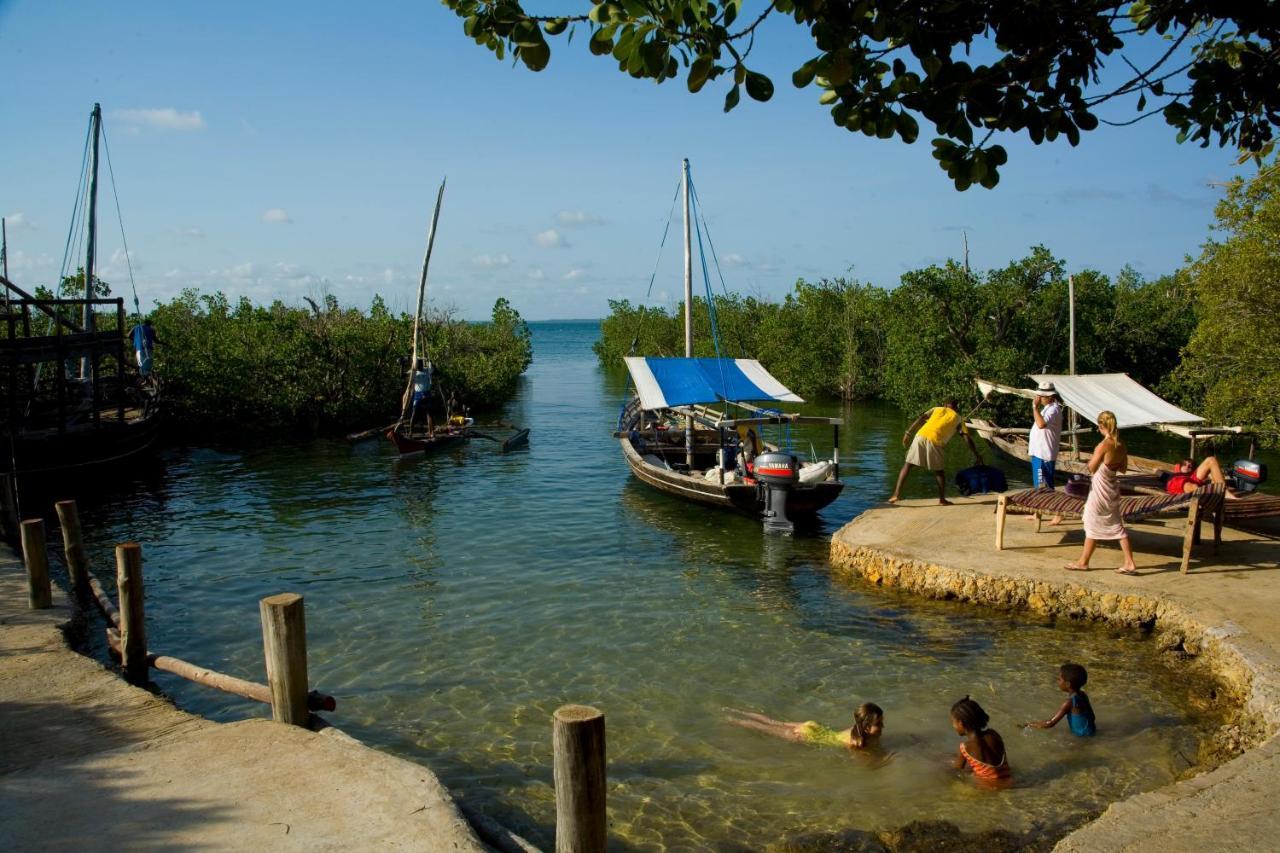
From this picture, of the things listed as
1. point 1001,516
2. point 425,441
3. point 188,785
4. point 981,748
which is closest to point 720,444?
point 1001,516

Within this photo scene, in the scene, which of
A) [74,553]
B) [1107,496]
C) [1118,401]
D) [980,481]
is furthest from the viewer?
[1118,401]

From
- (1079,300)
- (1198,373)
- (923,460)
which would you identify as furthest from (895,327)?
(923,460)

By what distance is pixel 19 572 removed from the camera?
1193 centimetres

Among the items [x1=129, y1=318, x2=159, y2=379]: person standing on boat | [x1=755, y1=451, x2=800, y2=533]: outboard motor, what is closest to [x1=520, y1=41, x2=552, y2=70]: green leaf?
[x1=755, y1=451, x2=800, y2=533]: outboard motor

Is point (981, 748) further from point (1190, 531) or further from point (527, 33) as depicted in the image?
point (527, 33)

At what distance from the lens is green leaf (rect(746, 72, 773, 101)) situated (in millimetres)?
3777

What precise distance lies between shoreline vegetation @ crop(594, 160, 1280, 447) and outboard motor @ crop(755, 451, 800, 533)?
9.08 m

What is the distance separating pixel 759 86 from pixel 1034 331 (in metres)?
30.6

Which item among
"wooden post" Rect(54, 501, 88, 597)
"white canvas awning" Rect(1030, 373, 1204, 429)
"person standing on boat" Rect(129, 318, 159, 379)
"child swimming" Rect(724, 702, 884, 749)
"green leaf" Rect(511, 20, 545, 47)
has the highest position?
"green leaf" Rect(511, 20, 545, 47)

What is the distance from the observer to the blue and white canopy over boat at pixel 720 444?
53.6ft

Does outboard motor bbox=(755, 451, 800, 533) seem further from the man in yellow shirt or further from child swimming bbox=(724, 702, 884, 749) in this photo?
child swimming bbox=(724, 702, 884, 749)

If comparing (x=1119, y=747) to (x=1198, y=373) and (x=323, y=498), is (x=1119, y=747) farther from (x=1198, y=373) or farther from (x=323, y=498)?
(x=323, y=498)

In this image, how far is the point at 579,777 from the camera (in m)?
4.81

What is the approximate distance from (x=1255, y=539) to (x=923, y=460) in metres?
4.87
